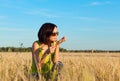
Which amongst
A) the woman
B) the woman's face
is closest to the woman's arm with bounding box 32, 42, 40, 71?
the woman

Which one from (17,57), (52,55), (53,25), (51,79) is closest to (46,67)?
(52,55)

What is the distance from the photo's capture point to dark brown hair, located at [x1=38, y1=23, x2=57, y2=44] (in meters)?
4.09

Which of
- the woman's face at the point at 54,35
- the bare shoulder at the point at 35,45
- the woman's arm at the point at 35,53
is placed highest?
the woman's face at the point at 54,35

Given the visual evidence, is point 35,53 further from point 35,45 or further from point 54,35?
point 54,35

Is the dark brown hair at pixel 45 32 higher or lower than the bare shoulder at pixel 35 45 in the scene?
higher

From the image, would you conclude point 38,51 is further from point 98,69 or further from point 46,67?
point 98,69

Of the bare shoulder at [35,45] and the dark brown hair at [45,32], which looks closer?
the dark brown hair at [45,32]

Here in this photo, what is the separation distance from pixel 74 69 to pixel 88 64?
247 millimetres

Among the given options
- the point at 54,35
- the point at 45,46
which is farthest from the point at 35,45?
the point at 54,35

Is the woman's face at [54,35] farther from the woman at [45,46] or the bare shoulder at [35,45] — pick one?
the bare shoulder at [35,45]

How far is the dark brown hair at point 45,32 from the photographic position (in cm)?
409

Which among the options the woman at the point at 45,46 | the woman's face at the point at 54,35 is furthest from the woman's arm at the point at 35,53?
the woman's face at the point at 54,35

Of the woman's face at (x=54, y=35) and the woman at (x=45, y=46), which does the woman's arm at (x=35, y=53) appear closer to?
the woman at (x=45, y=46)

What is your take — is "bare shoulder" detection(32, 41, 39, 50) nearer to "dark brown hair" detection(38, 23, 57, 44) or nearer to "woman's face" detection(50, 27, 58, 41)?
"dark brown hair" detection(38, 23, 57, 44)
